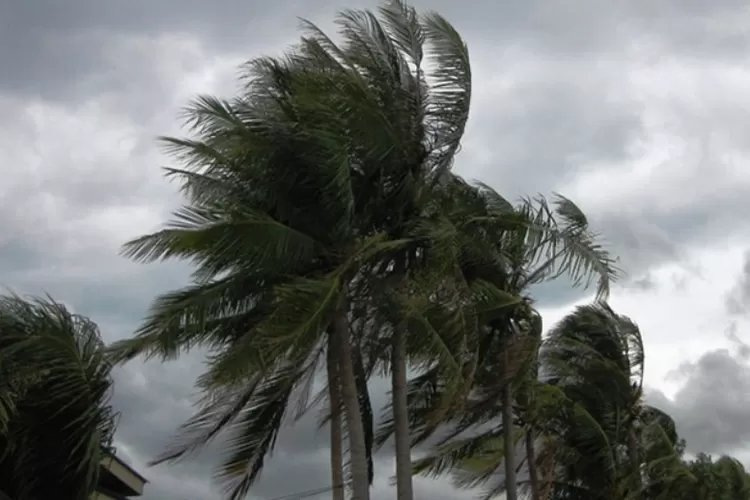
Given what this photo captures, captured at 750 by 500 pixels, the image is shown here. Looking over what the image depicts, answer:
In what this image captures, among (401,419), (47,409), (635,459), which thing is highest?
(635,459)

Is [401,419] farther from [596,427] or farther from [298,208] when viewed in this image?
[596,427]

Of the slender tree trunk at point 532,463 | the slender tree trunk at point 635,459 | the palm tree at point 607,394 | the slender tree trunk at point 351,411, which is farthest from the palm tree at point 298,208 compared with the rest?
the slender tree trunk at point 635,459

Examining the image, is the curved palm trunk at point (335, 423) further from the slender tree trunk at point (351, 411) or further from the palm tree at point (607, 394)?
the palm tree at point (607, 394)

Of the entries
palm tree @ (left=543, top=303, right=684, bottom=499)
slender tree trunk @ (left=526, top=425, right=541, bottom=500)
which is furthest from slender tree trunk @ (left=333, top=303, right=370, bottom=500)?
palm tree @ (left=543, top=303, right=684, bottom=499)

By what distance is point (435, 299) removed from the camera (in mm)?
16062

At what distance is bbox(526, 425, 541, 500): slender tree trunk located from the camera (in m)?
22.0

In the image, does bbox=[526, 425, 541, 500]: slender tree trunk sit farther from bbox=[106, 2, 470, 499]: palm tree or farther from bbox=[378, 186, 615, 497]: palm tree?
bbox=[106, 2, 470, 499]: palm tree

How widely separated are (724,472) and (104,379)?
107 feet

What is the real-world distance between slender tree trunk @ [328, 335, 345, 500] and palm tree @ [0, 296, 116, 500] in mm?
6410

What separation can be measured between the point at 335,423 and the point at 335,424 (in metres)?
0.02

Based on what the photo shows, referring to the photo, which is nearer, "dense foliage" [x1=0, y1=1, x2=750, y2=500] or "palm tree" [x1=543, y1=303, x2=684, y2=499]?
"dense foliage" [x1=0, y1=1, x2=750, y2=500]

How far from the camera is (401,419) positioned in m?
16.9

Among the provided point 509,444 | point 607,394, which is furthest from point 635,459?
point 509,444

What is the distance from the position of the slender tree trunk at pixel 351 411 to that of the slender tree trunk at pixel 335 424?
392mm
